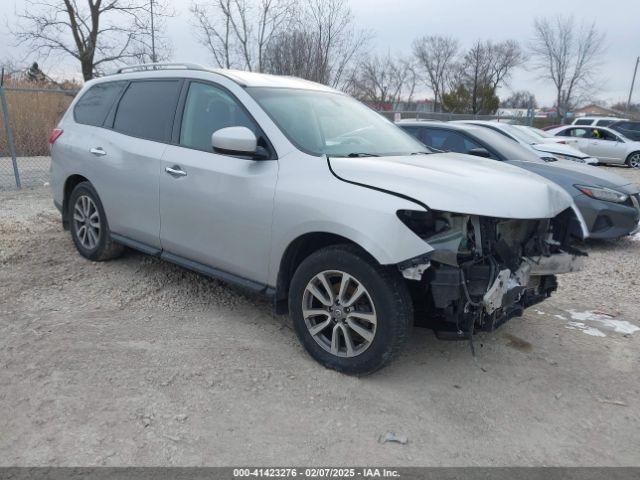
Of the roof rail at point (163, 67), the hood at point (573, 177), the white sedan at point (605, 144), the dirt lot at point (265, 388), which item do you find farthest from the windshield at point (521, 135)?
the white sedan at point (605, 144)

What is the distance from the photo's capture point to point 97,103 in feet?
17.3

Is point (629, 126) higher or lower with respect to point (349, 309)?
higher

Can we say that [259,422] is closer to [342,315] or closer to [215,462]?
[215,462]

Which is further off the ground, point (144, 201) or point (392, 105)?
point (392, 105)

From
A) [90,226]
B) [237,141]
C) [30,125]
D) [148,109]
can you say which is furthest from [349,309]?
[30,125]

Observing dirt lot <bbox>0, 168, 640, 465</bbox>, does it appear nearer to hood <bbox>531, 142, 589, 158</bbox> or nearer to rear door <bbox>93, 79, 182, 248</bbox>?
rear door <bbox>93, 79, 182, 248</bbox>

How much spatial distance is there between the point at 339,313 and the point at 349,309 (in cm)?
8

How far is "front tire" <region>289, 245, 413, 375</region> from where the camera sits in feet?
10.2

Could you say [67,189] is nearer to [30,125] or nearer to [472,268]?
[472,268]

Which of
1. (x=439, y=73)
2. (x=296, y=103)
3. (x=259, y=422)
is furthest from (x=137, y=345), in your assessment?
(x=439, y=73)

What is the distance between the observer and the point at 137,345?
3.72 meters

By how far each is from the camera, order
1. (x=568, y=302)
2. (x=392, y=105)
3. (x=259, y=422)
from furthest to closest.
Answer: (x=392, y=105), (x=568, y=302), (x=259, y=422)

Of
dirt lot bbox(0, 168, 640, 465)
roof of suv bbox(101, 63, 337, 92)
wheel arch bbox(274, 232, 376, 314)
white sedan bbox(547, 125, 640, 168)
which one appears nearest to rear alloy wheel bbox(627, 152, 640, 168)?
white sedan bbox(547, 125, 640, 168)

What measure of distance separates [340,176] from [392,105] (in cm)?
3381
